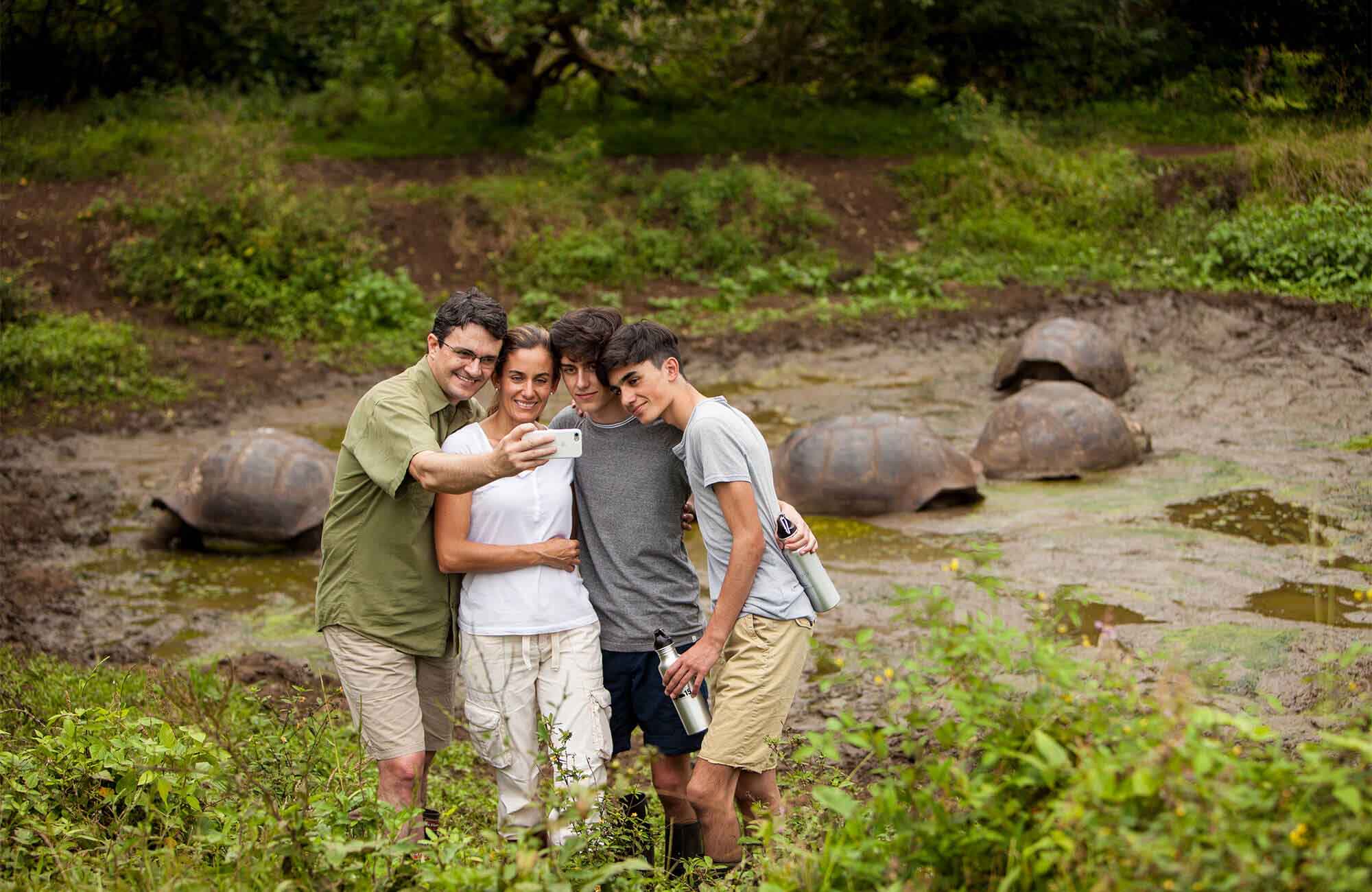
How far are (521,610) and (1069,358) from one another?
784cm

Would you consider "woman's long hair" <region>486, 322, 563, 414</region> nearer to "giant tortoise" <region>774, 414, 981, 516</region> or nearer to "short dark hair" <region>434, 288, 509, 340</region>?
"short dark hair" <region>434, 288, 509, 340</region>

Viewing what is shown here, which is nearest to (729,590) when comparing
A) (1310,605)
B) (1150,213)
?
(1310,605)

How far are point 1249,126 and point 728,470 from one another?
547 inches

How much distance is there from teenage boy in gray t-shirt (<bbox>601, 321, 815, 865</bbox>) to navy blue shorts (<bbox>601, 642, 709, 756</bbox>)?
0.39 ft

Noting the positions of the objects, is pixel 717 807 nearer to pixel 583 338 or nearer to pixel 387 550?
pixel 387 550

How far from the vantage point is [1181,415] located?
9734mm

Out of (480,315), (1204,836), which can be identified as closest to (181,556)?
(480,315)

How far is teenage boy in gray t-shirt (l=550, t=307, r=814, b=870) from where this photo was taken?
133 inches

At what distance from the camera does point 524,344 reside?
333cm

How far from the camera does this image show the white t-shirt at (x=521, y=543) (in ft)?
10.8

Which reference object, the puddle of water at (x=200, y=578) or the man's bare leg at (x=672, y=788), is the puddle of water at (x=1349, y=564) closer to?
the man's bare leg at (x=672, y=788)

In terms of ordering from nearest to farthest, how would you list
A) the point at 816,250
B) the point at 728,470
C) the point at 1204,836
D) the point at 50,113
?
the point at 1204,836, the point at 728,470, the point at 816,250, the point at 50,113

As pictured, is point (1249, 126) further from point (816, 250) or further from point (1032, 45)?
point (816, 250)

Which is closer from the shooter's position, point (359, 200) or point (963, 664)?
point (963, 664)
